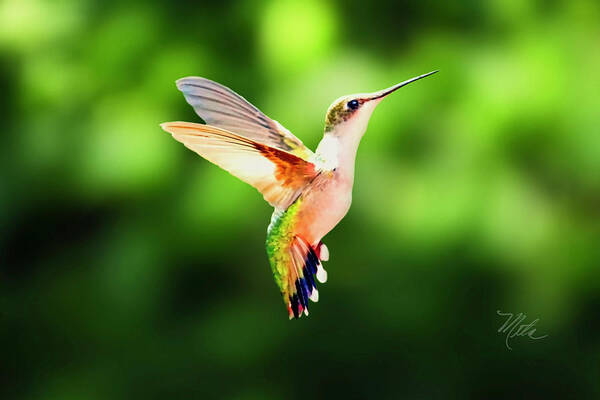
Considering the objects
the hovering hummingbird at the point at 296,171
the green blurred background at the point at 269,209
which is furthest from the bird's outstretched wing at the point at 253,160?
the green blurred background at the point at 269,209

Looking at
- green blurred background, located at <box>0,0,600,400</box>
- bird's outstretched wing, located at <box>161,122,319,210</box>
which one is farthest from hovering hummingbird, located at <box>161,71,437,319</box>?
green blurred background, located at <box>0,0,600,400</box>

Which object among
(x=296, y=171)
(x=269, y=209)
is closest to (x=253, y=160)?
(x=296, y=171)

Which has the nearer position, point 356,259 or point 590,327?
point 356,259

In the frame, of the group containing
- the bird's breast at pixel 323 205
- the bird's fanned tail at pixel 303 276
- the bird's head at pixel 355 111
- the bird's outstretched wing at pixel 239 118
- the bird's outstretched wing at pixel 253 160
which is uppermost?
the bird's outstretched wing at pixel 239 118

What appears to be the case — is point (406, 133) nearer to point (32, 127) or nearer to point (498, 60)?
point (498, 60)

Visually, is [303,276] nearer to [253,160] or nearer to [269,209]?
[253,160]

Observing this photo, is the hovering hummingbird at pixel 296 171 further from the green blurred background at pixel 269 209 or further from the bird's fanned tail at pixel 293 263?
the green blurred background at pixel 269 209

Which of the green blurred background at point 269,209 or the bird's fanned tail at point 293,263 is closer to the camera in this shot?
the bird's fanned tail at point 293,263

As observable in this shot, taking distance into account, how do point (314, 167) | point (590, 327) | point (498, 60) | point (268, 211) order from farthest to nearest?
point (590, 327) < point (498, 60) < point (268, 211) < point (314, 167)

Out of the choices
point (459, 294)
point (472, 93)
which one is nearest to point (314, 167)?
point (472, 93)
